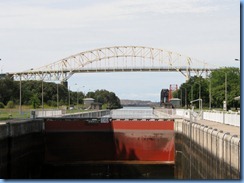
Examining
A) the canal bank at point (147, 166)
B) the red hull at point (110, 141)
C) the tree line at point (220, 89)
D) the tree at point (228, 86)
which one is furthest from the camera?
the tree line at point (220, 89)

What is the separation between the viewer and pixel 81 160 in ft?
175

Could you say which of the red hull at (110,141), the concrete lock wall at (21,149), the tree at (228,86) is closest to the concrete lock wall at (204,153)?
the red hull at (110,141)

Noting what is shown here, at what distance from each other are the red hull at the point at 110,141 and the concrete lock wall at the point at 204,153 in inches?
54.7

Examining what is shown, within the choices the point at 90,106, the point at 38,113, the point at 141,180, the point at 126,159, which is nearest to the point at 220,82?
the point at 90,106

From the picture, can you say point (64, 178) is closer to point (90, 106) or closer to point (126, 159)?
point (126, 159)

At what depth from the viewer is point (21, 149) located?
4466 centimetres

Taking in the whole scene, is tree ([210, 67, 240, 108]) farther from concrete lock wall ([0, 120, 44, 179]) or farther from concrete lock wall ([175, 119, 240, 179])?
concrete lock wall ([0, 120, 44, 179])

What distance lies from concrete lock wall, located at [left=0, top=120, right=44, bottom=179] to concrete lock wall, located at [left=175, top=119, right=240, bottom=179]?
35.4ft

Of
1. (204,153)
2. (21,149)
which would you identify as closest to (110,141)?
(21,149)

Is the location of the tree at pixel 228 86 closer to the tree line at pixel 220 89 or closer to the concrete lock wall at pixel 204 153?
the tree line at pixel 220 89

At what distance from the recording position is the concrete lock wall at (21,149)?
1519 inches

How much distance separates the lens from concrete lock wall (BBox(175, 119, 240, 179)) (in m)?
29.7

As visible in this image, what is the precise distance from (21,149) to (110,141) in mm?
12204

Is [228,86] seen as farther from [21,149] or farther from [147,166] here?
[21,149]
